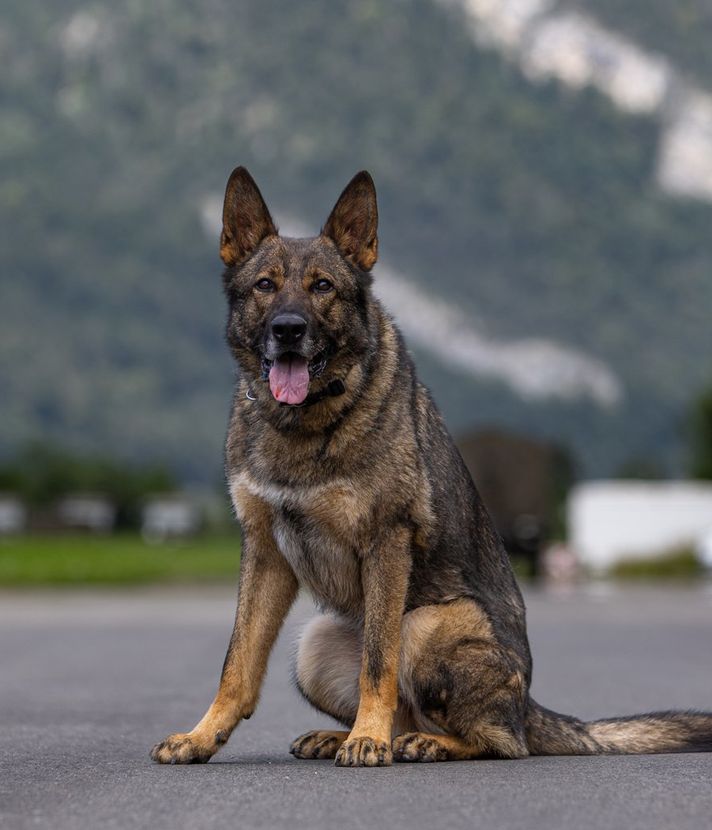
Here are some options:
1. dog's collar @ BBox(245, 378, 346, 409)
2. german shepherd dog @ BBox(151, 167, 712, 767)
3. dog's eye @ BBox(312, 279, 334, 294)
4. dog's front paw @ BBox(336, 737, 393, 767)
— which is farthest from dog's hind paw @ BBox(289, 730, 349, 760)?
dog's eye @ BBox(312, 279, 334, 294)

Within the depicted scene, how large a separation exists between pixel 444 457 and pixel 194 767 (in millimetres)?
1681

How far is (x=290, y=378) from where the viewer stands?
22.9 ft

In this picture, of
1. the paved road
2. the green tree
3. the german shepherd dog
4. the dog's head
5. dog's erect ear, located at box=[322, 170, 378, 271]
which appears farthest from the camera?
the green tree

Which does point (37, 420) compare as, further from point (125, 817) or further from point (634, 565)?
point (125, 817)

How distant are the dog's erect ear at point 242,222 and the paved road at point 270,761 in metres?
2.15

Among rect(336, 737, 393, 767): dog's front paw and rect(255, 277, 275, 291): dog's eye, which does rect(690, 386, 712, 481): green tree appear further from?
rect(336, 737, 393, 767): dog's front paw

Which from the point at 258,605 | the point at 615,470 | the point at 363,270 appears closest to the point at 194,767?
the point at 258,605

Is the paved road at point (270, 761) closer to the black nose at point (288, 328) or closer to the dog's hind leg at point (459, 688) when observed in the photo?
the dog's hind leg at point (459, 688)

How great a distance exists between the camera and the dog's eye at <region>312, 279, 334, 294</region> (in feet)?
23.0

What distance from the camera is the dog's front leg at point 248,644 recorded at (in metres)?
6.78

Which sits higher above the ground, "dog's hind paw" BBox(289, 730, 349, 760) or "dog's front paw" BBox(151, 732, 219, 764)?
"dog's hind paw" BBox(289, 730, 349, 760)

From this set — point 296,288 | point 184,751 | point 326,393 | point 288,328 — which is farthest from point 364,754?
point 296,288

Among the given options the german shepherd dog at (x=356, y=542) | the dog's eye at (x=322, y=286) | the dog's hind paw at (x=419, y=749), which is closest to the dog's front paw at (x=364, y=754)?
the german shepherd dog at (x=356, y=542)

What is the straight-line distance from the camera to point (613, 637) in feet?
53.2
